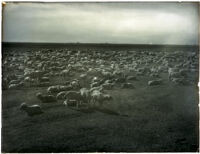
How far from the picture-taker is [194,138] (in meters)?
5.07

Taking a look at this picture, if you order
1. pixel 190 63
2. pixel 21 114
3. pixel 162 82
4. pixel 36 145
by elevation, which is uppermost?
pixel 190 63

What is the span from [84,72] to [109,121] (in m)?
1.10

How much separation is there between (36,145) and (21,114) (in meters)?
0.66

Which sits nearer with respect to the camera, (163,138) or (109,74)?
(163,138)

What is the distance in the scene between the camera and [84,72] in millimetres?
5582

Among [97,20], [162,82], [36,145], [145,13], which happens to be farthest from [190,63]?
[36,145]

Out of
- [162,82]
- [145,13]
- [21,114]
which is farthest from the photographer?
[162,82]

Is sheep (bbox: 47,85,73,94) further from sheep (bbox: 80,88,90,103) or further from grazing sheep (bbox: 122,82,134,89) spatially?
grazing sheep (bbox: 122,82,134,89)

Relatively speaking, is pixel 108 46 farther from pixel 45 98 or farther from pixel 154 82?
pixel 45 98

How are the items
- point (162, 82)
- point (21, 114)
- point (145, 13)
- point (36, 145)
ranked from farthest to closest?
point (162, 82) < point (145, 13) < point (21, 114) < point (36, 145)

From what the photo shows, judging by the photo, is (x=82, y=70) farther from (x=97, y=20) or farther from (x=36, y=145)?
(x=36, y=145)

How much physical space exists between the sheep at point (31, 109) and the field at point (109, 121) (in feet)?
0.24

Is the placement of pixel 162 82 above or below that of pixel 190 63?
below

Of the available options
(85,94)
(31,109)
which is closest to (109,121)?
(85,94)
